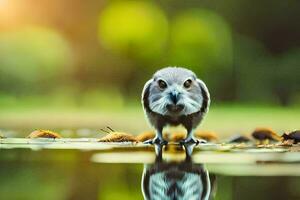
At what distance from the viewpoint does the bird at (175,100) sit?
9.20ft

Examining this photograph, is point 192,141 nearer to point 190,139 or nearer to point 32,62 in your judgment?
point 190,139

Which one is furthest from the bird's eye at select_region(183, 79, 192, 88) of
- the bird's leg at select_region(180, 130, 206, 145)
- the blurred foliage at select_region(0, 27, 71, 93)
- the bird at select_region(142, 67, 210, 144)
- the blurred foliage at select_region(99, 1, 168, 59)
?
the blurred foliage at select_region(0, 27, 71, 93)

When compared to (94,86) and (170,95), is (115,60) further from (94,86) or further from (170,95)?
(170,95)

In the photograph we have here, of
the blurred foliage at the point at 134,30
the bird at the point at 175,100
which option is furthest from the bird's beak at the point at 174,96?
the blurred foliage at the point at 134,30

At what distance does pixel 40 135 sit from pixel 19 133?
4.1 inches

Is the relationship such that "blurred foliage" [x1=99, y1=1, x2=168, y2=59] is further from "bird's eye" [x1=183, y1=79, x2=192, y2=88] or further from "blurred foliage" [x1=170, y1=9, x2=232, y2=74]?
"bird's eye" [x1=183, y1=79, x2=192, y2=88]

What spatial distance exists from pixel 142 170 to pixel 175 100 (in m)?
0.37

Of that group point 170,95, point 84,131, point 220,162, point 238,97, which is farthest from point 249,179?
point 84,131

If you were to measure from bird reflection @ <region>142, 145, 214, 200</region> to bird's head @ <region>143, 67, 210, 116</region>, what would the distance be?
0.26 m

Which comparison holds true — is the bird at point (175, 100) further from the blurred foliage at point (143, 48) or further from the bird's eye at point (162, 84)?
the blurred foliage at point (143, 48)

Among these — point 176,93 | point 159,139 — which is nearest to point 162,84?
point 176,93

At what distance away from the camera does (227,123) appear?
10.3 feet

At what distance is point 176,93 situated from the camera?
278cm

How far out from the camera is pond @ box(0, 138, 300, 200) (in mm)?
2318
